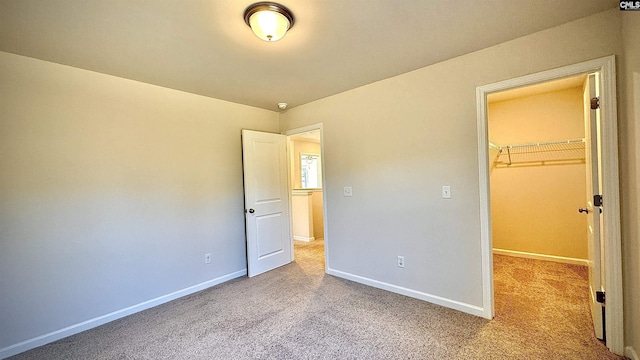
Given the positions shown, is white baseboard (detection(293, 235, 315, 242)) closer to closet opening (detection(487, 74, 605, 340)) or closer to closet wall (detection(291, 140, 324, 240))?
closet wall (detection(291, 140, 324, 240))

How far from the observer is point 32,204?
7.00 feet

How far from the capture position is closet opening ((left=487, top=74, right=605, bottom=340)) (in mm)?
3203

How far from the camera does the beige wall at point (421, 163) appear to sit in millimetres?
2084

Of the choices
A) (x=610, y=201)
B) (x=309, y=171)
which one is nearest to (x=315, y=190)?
(x=309, y=171)

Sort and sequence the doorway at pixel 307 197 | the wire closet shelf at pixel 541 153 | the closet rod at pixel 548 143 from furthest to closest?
the doorway at pixel 307 197 < the wire closet shelf at pixel 541 153 < the closet rod at pixel 548 143

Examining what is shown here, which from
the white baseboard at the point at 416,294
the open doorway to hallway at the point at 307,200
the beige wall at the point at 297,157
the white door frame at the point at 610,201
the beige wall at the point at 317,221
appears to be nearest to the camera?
the white door frame at the point at 610,201

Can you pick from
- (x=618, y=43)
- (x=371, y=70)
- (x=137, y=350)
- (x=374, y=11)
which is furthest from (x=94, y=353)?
(x=618, y=43)

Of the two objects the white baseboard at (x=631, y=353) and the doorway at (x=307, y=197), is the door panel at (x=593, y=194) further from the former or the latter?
the doorway at (x=307, y=197)

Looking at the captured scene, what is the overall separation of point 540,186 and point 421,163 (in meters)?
2.48

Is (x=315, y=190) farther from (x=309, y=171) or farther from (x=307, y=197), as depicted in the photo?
(x=309, y=171)

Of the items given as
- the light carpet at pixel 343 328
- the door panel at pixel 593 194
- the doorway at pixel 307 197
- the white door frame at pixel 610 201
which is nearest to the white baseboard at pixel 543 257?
the light carpet at pixel 343 328

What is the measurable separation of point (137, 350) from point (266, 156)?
2508mm

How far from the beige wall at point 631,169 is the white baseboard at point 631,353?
24 mm

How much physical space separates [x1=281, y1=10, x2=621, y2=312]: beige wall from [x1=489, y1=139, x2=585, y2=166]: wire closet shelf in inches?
71.1
